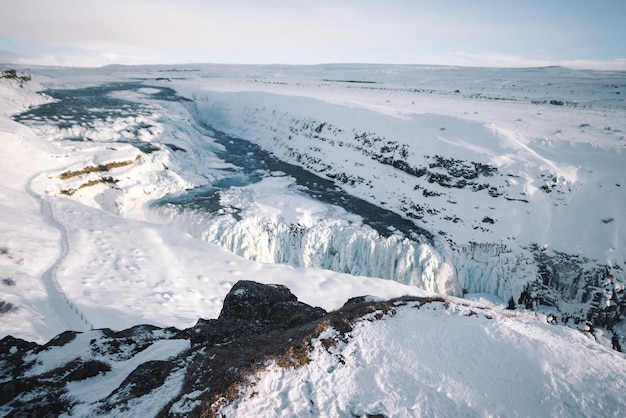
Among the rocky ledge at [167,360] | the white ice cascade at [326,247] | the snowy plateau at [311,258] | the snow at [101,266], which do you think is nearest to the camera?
the rocky ledge at [167,360]

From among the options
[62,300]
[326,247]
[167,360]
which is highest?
[167,360]

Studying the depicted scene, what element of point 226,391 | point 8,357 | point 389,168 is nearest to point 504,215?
point 389,168

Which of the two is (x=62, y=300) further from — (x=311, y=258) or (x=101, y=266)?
(x=311, y=258)

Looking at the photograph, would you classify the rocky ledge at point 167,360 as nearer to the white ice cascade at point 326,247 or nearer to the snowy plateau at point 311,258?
the snowy plateau at point 311,258

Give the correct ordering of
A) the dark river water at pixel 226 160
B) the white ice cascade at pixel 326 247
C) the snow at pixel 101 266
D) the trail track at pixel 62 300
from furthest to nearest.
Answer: the dark river water at pixel 226 160
the white ice cascade at pixel 326 247
the snow at pixel 101 266
the trail track at pixel 62 300

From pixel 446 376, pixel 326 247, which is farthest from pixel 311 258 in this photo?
pixel 446 376

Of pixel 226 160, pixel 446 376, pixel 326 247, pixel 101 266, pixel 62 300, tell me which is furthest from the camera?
pixel 226 160

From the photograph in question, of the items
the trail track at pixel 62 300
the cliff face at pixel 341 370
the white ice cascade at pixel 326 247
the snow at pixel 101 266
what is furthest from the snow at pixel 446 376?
the white ice cascade at pixel 326 247
